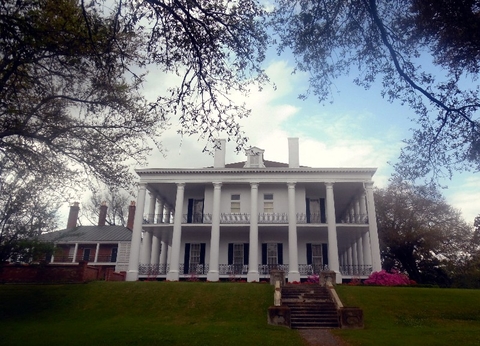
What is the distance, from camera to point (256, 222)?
26062mm

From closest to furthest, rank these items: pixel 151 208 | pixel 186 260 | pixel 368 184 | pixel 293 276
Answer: pixel 293 276 < pixel 368 184 < pixel 186 260 < pixel 151 208

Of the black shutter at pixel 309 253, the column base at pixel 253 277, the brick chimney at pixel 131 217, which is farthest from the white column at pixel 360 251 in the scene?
the brick chimney at pixel 131 217

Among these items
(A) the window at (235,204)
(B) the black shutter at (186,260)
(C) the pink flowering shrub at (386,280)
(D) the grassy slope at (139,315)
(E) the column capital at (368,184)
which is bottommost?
(D) the grassy slope at (139,315)

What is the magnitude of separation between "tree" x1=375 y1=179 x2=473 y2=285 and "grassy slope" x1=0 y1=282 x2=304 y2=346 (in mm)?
20798

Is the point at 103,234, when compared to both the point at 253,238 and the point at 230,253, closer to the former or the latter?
the point at 230,253

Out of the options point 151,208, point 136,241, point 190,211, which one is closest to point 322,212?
point 190,211

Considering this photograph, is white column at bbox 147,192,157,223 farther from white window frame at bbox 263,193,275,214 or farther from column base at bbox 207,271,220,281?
white window frame at bbox 263,193,275,214

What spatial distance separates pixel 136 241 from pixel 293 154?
12.8 metres

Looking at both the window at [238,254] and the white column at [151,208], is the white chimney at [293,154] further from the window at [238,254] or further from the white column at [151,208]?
the white column at [151,208]

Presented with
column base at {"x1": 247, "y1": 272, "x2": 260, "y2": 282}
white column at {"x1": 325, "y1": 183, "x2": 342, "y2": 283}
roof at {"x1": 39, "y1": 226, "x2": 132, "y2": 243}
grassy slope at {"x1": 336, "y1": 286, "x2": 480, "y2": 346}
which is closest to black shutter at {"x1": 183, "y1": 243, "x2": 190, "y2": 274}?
column base at {"x1": 247, "y1": 272, "x2": 260, "y2": 282}

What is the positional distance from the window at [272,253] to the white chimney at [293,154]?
6.01 m

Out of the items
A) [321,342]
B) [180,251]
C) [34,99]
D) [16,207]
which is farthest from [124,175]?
[180,251]

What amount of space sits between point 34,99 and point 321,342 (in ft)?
35.0

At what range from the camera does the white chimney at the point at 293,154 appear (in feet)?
92.3
